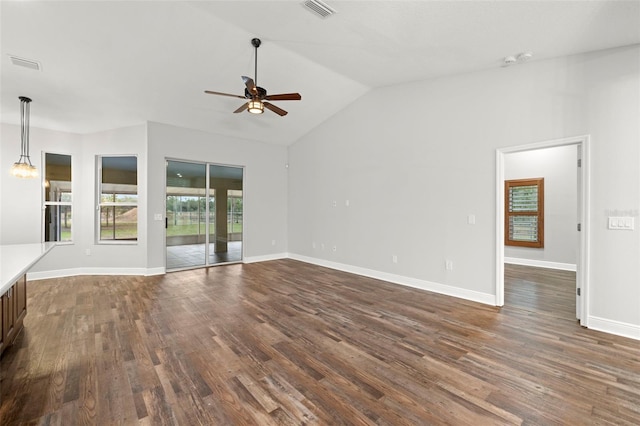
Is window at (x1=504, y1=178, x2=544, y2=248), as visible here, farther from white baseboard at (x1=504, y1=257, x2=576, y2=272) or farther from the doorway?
the doorway

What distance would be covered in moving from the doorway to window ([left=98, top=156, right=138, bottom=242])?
26.9 inches

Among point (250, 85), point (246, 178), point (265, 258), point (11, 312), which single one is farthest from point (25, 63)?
point (265, 258)

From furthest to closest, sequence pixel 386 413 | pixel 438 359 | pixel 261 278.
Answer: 1. pixel 261 278
2. pixel 438 359
3. pixel 386 413

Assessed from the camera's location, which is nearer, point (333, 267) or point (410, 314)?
point (410, 314)

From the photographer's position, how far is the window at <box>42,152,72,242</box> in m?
5.57

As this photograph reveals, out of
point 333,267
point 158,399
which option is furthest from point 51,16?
point 333,267

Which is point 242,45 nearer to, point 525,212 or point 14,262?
point 14,262

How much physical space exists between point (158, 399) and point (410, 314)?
2842 millimetres

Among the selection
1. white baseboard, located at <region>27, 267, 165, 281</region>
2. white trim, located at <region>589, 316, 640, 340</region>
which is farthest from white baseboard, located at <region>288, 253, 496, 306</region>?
white baseboard, located at <region>27, 267, 165, 281</region>

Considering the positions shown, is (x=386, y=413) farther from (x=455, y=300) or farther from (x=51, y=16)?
(x=51, y=16)

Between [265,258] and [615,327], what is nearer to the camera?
[615,327]

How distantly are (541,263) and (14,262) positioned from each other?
8.83 metres

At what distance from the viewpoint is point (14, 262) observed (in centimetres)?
239

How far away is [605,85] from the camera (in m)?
3.18
